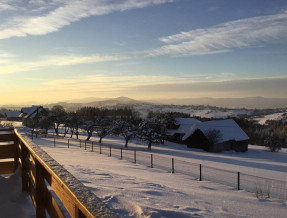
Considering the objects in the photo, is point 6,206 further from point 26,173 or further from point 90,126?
point 90,126

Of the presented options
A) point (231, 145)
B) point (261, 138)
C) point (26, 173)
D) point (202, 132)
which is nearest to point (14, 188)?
point (26, 173)

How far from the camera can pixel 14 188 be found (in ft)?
17.5

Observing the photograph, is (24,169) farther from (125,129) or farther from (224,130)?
(224,130)

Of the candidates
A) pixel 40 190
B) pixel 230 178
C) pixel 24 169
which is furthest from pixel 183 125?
pixel 40 190

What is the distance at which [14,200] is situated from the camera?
4.78 metres

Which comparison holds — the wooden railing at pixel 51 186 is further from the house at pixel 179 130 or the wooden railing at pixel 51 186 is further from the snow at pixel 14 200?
the house at pixel 179 130

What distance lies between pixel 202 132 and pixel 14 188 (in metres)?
44.4

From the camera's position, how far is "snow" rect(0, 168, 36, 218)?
4.24 m

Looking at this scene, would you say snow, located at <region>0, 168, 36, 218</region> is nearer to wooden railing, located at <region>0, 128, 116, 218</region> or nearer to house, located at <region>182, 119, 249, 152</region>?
wooden railing, located at <region>0, 128, 116, 218</region>

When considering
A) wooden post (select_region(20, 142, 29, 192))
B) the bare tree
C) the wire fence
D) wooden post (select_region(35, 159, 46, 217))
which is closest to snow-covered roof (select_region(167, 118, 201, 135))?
the bare tree

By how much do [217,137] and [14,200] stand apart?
145ft

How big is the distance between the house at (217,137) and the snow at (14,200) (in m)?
43.0

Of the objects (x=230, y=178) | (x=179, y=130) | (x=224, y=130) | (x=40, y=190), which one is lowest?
(x=230, y=178)

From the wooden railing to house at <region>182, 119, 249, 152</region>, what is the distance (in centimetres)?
4271
